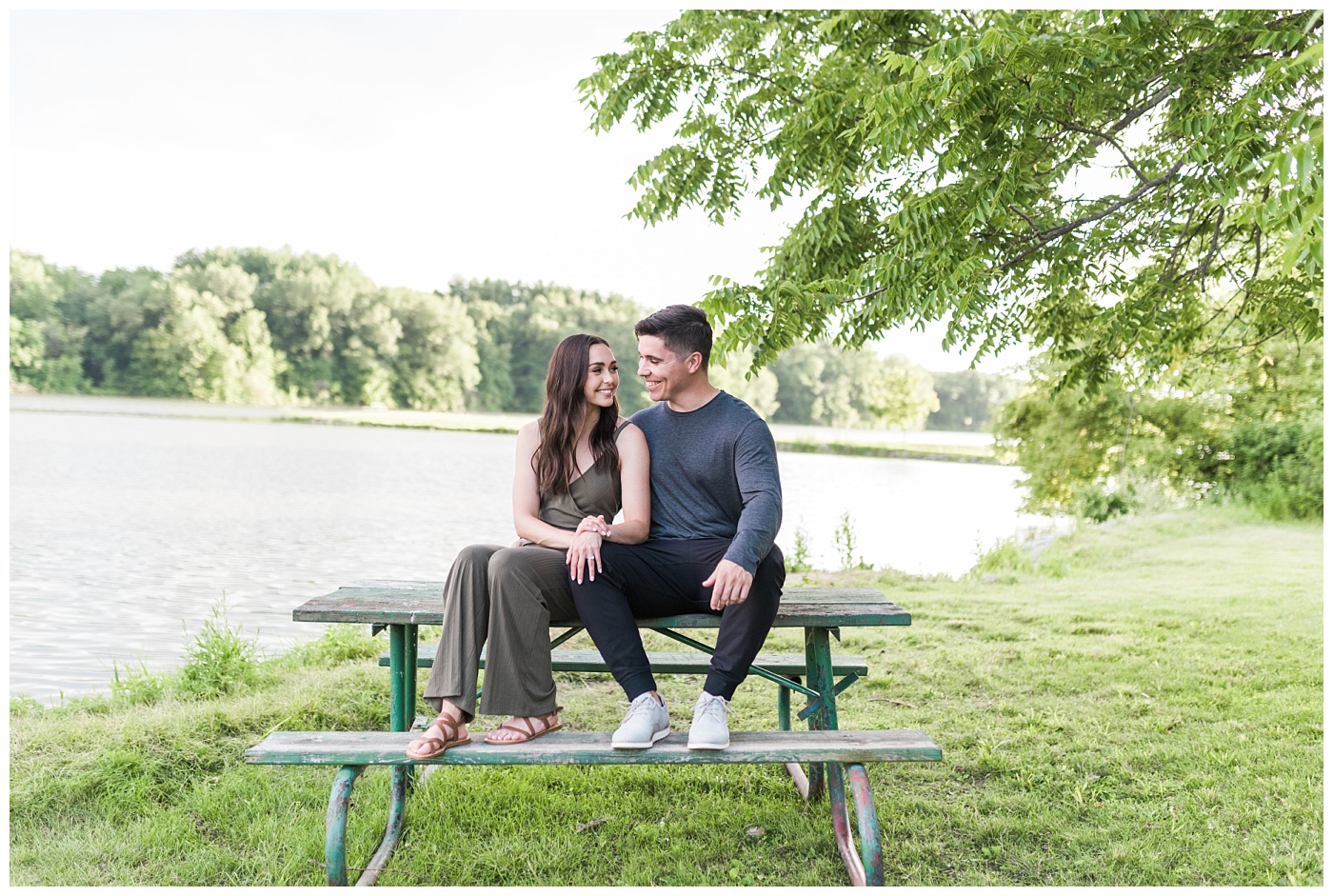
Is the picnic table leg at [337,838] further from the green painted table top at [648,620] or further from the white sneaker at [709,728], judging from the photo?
the white sneaker at [709,728]

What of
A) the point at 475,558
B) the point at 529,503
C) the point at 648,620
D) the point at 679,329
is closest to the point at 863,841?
the point at 648,620

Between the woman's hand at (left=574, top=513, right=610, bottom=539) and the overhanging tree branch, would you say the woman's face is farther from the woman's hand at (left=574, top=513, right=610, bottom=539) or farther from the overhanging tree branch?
the overhanging tree branch

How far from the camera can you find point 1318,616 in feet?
25.1

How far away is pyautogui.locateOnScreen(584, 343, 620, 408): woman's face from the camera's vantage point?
3789 mm

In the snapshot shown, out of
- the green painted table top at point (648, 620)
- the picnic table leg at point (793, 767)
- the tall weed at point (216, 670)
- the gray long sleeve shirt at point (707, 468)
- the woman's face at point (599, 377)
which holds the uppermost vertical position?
the woman's face at point (599, 377)

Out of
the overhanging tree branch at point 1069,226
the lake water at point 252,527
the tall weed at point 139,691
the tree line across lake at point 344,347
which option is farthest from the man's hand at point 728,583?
the tree line across lake at point 344,347

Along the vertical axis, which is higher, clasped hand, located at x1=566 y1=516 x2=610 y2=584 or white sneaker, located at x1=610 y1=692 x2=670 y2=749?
clasped hand, located at x1=566 y1=516 x2=610 y2=584

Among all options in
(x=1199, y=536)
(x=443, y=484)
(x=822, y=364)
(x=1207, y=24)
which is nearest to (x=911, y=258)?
(x=1207, y=24)

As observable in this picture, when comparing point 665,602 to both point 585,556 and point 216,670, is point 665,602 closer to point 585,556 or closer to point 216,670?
point 585,556

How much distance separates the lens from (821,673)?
3738 mm

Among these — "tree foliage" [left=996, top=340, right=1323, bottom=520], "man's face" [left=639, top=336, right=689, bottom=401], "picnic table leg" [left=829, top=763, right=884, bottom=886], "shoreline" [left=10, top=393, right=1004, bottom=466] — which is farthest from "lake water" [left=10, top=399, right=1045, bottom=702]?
"shoreline" [left=10, top=393, right=1004, bottom=466]

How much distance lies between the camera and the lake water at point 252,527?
9.26 meters

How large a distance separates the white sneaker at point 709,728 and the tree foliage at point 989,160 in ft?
6.61

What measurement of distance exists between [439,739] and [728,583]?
103cm
